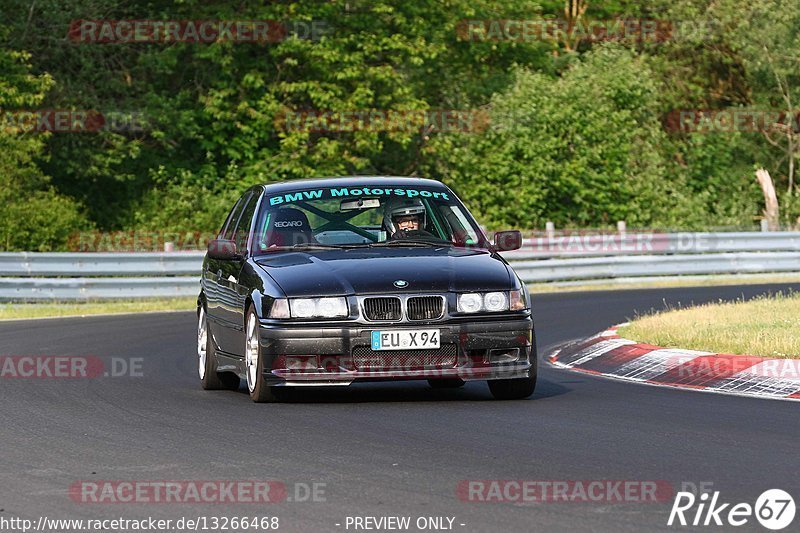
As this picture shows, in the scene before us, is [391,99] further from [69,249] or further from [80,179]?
[69,249]

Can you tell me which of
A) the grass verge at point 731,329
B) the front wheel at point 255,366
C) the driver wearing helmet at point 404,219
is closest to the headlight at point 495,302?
the driver wearing helmet at point 404,219

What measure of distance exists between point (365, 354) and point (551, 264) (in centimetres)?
1881

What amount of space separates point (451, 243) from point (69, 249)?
23.4m

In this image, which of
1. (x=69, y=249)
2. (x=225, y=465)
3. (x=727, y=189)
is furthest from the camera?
(x=727, y=189)

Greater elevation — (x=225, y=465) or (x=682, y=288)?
(x=225, y=465)

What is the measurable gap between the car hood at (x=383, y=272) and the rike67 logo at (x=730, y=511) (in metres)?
3.99

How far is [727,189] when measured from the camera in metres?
51.9

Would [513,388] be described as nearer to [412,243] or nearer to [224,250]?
[412,243]

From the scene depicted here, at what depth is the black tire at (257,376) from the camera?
10930 mm

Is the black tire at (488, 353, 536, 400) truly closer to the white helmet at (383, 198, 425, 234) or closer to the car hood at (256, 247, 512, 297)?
the car hood at (256, 247, 512, 297)

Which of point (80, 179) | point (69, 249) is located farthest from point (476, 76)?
point (69, 249)

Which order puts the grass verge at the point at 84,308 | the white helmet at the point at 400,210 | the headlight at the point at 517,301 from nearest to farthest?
1. the headlight at the point at 517,301
2. the white helmet at the point at 400,210
3. the grass verge at the point at 84,308

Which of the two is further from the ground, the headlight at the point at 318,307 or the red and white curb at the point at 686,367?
the headlight at the point at 318,307

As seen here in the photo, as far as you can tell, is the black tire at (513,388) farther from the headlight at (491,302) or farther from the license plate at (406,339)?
the license plate at (406,339)
